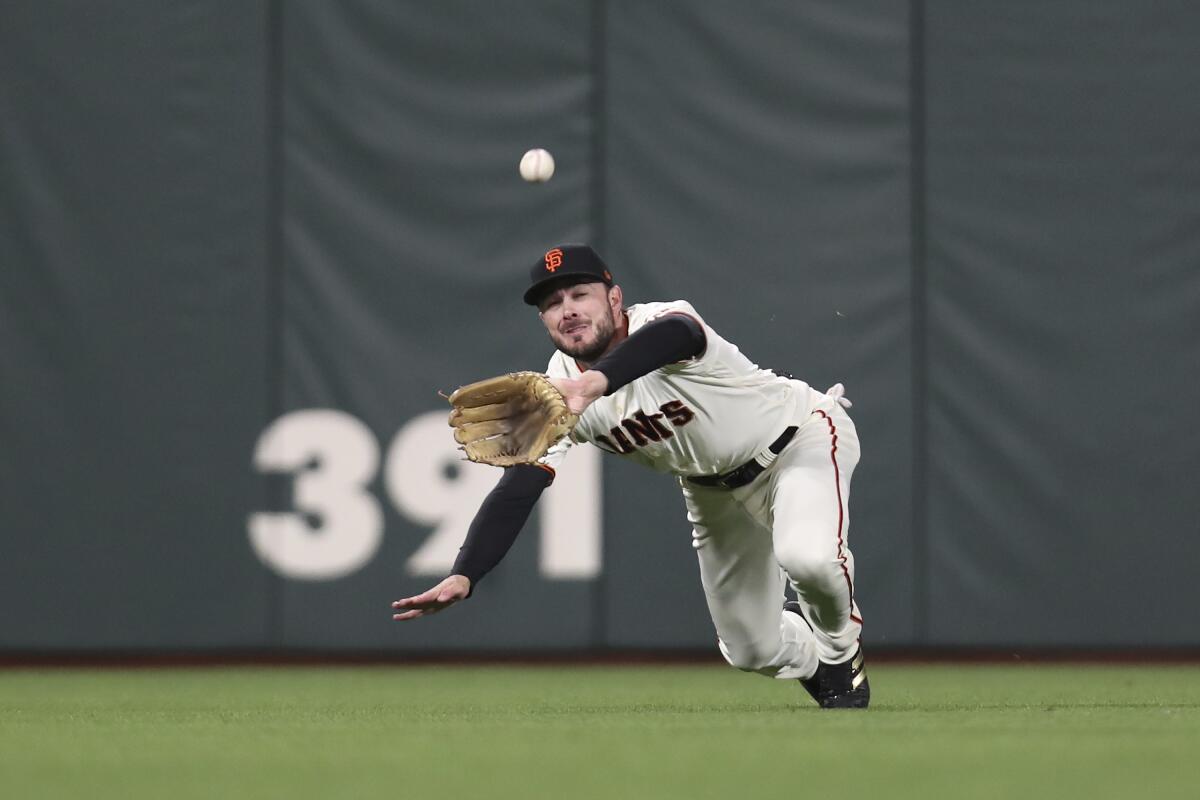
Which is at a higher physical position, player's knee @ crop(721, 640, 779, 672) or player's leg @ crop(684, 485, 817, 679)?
player's leg @ crop(684, 485, 817, 679)

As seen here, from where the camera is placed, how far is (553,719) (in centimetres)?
499

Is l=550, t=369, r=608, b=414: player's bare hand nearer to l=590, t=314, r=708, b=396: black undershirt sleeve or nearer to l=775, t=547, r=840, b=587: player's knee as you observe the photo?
l=590, t=314, r=708, b=396: black undershirt sleeve

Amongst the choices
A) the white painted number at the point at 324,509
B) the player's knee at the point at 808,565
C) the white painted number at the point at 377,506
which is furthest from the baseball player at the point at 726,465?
the white painted number at the point at 324,509

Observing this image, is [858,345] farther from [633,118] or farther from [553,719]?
[553,719]

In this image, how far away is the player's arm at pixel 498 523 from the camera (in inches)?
184

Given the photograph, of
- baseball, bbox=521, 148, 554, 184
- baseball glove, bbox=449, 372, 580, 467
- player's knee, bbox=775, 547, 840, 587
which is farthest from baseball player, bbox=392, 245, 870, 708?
baseball, bbox=521, 148, 554, 184

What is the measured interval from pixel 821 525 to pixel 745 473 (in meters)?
0.39

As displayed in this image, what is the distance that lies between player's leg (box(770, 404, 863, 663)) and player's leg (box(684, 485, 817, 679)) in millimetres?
115

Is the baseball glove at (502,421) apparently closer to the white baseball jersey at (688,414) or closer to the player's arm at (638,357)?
the player's arm at (638,357)

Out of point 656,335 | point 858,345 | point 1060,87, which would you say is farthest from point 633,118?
point 656,335

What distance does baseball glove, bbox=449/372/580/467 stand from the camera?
4484mm

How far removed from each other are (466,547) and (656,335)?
29.6 inches

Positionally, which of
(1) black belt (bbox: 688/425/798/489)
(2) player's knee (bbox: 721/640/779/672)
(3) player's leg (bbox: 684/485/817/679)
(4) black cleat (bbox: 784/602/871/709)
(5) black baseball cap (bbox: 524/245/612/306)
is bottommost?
(4) black cleat (bbox: 784/602/871/709)

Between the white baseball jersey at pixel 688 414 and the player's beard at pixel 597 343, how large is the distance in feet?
0.23
